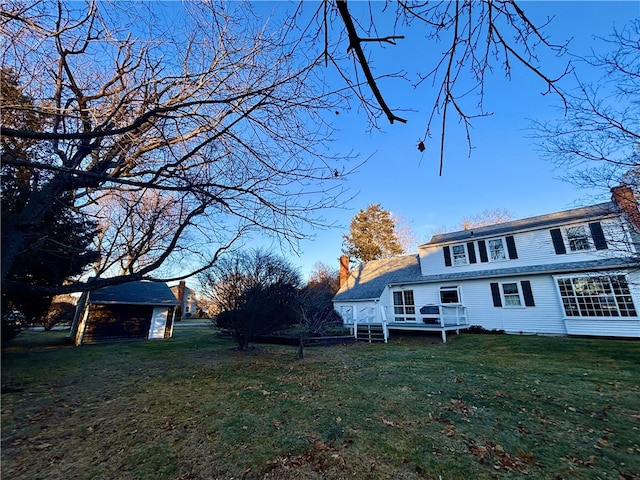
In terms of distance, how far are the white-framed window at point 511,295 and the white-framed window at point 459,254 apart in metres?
2.60

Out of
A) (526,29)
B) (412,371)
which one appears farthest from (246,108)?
(412,371)

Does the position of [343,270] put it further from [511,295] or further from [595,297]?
[595,297]

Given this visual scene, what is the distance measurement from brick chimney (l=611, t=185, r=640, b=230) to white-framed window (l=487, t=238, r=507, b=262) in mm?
8271

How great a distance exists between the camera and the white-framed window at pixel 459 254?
16.8m

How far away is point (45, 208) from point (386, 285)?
58.0 feet

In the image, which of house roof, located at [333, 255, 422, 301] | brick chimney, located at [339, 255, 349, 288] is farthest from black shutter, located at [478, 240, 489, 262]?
brick chimney, located at [339, 255, 349, 288]

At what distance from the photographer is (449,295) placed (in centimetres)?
1658

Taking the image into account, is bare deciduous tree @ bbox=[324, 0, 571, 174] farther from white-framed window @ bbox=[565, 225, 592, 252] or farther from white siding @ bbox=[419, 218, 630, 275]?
white-framed window @ bbox=[565, 225, 592, 252]

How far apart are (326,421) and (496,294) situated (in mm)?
14143

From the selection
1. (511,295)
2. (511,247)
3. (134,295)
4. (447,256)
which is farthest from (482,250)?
(134,295)

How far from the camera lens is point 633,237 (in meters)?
8.35

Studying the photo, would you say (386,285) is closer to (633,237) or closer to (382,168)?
(633,237)

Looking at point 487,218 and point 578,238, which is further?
point 487,218

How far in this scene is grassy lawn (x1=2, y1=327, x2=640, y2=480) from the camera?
319 centimetres
